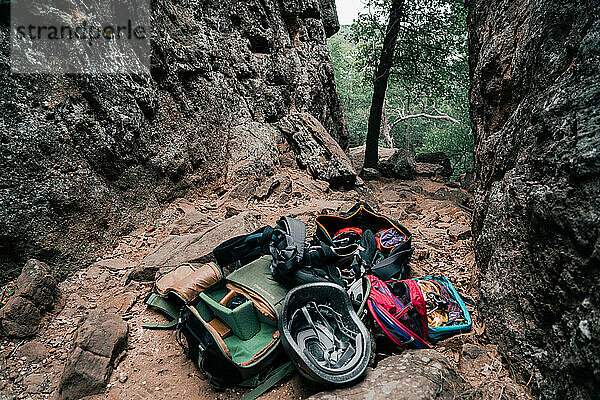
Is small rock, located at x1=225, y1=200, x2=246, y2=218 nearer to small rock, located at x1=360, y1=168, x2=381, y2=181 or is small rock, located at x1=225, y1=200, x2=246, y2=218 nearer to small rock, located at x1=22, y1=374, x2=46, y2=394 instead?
small rock, located at x1=22, y1=374, x2=46, y2=394

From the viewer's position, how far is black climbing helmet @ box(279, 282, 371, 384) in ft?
6.75

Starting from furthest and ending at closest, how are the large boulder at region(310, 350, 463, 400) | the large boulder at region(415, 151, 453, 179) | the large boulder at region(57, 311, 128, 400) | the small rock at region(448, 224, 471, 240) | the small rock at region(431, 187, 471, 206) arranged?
the large boulder at region(415, 151, 453, 179) → the small rock at region(431, 187, 471, 206) → the small rock at region(448, 224, 471, 240) → the large boulder at region(57, 311, 128, 400) → the large boulder at region(310, 350, 463, 400)

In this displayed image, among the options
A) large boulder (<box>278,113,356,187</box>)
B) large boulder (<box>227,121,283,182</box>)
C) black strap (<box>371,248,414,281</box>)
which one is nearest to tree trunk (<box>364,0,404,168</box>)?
large boulder (<box>278,113,356,187</box>)

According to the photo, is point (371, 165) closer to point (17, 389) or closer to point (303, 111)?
point (303, 111)

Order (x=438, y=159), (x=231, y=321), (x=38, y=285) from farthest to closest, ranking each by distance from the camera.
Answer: (x=438, y=159) → (x=38, y=285) → (x=231, y=321)

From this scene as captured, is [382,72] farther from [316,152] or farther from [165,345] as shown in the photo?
[165,345]

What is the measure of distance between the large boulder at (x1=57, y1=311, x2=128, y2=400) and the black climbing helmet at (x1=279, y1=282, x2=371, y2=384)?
54.0 inches

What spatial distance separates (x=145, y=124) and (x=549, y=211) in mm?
4738

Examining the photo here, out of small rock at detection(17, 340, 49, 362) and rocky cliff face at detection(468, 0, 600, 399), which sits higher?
rocky cliff face at detection(468, 0, 600, 399)

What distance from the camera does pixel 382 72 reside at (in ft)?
35.4

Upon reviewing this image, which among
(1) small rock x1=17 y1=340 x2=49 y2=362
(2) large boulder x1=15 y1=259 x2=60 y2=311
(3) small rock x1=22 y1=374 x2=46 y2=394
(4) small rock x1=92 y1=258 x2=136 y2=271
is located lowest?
(3) small rock x1=22 y1=374 x2=46 y2=394

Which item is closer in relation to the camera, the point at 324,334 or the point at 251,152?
the point at 324,334

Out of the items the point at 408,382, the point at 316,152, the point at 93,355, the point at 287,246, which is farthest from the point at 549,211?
the point at 316,152

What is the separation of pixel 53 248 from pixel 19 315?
0.84 m
